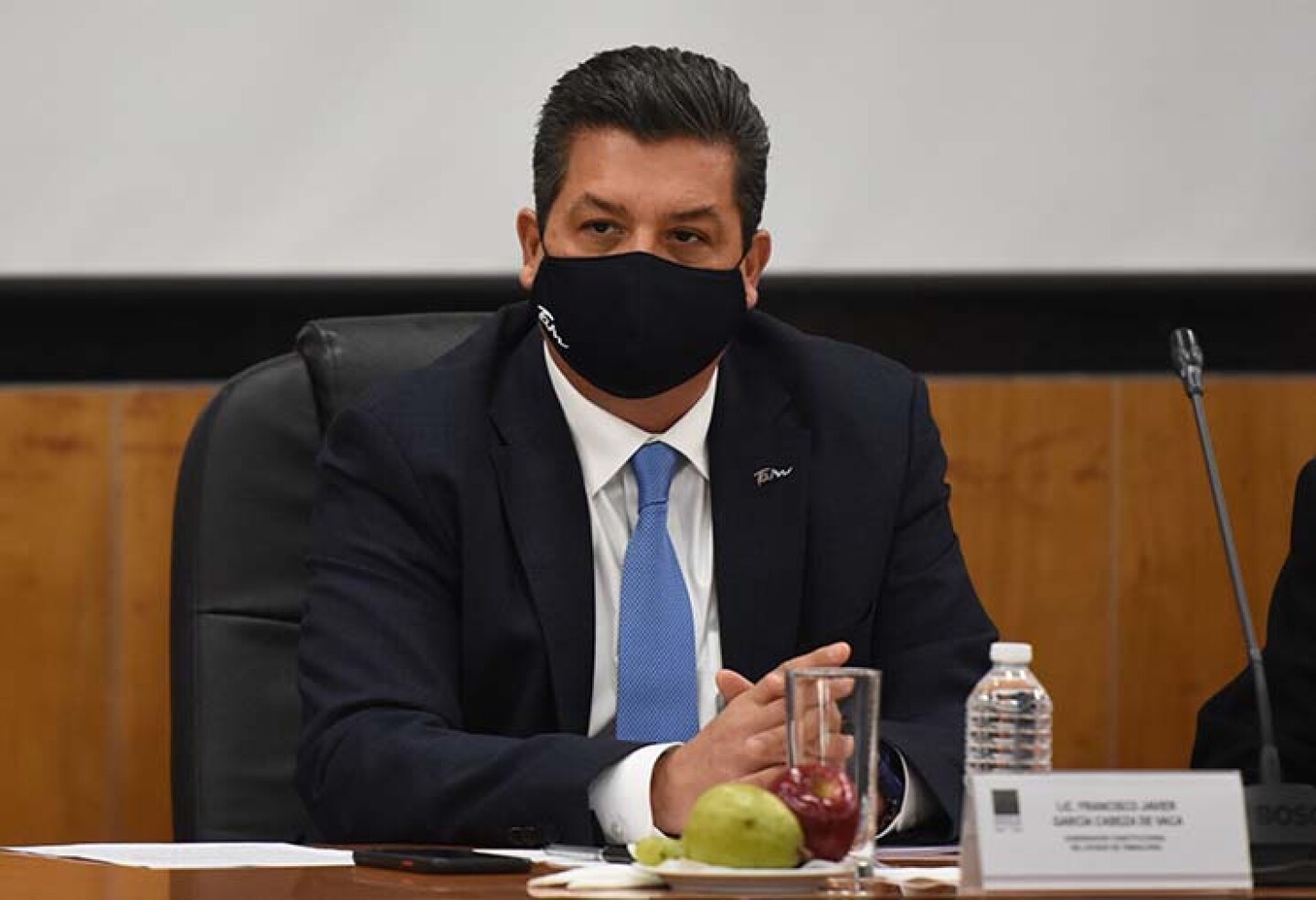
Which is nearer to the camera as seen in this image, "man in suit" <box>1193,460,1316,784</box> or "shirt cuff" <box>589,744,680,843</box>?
"shirt cuff" <box>589,744,680,843</box>

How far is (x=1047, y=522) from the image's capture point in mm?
3492

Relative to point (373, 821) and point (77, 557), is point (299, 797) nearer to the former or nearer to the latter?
point (373, 821)

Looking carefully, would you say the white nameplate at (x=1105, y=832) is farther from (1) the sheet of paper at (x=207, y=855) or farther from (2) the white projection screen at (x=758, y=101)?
(2) the white projection screen at (x=758, y=101)

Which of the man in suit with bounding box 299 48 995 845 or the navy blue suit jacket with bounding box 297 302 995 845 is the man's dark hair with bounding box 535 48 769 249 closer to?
the man in suit with bounding box 299 48 995 845

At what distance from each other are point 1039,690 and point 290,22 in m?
1.75

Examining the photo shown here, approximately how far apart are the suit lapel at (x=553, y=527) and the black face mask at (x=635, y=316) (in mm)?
103

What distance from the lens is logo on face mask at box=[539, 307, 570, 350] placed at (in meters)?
2.47

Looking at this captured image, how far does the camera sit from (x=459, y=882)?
178cm

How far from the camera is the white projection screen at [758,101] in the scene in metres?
3.18

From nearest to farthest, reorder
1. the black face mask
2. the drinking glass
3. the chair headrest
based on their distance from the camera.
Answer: the drinking glass
the black face mask
the chair headrest

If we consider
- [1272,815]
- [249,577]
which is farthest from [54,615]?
[1272,815]

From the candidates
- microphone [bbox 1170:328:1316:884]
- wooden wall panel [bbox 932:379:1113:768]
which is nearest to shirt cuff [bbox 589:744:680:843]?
microphone [bbox 1170:328:1316:884]

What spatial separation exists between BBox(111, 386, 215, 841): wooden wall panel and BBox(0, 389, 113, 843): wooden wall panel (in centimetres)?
2

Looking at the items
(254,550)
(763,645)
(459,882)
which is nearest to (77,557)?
(254,550)
